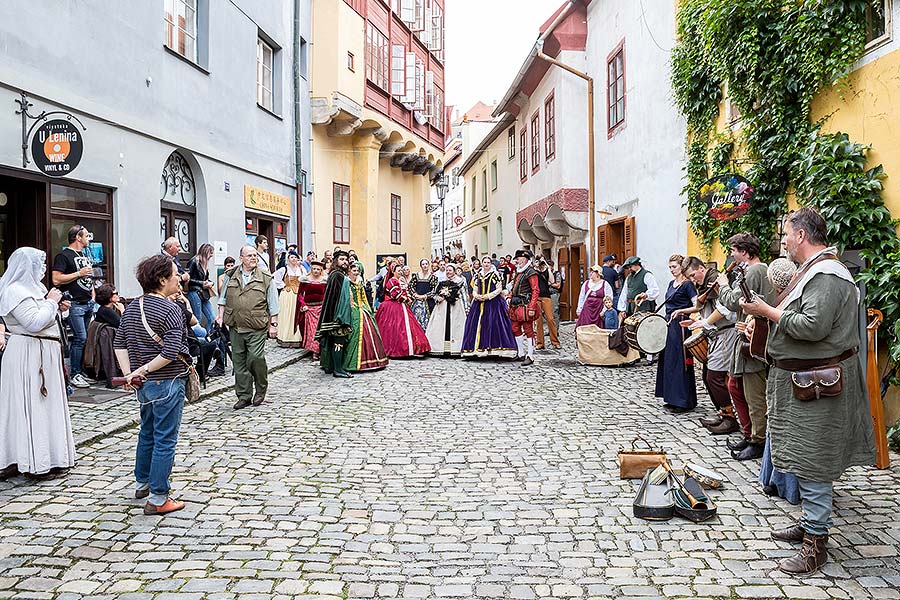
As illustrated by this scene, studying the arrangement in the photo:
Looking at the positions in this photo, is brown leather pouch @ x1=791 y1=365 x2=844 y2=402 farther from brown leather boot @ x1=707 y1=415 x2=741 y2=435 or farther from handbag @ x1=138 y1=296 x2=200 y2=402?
handbag @ x1=138 y1=296 x2=200 y2=402

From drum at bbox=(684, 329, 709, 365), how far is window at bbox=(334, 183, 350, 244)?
1578 cm

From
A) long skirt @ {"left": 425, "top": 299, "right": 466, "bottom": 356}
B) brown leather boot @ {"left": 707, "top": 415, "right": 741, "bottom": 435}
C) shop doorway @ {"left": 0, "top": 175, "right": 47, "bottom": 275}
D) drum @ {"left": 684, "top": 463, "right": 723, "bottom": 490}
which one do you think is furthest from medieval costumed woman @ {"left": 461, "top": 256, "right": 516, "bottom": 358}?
drum @ {"left": 684, "top": 463, "right": 723, "bottom": 490}

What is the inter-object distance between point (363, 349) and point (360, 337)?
0.21m

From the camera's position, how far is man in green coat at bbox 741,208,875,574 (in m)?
4.16

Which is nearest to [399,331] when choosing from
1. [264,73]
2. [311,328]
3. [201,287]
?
[311,328]

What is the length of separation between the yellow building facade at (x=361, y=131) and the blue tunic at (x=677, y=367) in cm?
1366

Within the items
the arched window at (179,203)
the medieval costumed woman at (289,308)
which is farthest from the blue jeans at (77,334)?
the medieval costumed woman at (289,308)

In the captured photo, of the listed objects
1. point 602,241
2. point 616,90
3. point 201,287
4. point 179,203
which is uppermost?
point 616,90

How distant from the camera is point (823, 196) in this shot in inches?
303

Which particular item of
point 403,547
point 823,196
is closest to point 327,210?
point 823,196

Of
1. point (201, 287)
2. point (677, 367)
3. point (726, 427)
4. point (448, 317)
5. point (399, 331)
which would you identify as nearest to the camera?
point (726, 427)

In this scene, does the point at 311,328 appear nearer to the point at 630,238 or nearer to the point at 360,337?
the point at 360,337

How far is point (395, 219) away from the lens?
1148 inches

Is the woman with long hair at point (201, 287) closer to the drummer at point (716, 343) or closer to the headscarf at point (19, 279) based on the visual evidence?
the headscarf at point (19, 279)
